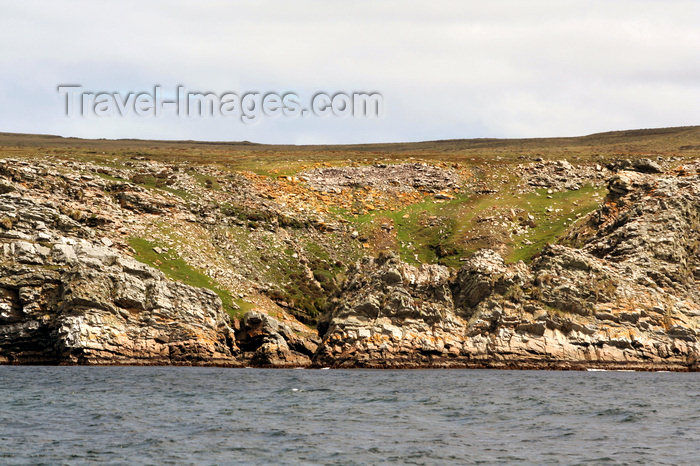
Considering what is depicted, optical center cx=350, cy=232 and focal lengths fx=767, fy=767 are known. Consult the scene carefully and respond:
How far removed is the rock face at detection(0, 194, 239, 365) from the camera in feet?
209

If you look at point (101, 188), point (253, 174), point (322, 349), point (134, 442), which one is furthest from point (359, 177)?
point (134, 442)

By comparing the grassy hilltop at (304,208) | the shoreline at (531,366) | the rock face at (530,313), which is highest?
the grassy hilltop at (304,208)

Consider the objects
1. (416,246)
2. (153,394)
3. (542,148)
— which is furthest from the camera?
(542,148)

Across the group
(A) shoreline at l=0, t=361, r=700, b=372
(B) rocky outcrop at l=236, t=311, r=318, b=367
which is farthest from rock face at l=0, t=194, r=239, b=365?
(B) rocky outcrop at l=236, t=311, r=318, b=367

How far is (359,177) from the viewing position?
397 ft

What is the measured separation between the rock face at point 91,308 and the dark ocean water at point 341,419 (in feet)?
29.6

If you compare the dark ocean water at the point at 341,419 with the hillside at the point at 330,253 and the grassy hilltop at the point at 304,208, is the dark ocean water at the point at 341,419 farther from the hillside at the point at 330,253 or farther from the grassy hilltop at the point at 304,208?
the grassy hilltop at the point at 304,208

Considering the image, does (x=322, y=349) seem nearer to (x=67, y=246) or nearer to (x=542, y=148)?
(x=67, y=246)

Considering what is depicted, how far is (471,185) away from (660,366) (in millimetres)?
58842

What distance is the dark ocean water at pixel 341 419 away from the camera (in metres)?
26.4

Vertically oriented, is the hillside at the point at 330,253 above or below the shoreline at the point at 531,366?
above

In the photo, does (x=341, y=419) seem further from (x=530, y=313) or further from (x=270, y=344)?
(x=270, y=344)

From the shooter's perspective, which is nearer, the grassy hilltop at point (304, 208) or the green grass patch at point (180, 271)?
the green grass patch at point (180, 271)

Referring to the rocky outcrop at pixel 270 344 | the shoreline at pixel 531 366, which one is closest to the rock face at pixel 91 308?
the shoreline at pixel 531 366
